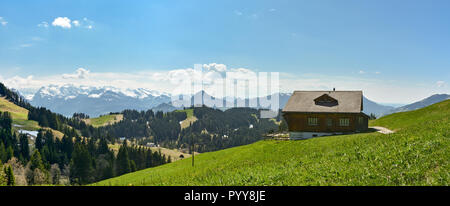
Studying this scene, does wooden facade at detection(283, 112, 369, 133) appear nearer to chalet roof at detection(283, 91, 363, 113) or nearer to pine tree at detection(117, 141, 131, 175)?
chalet roof at detection(283, 91, 363, 113)

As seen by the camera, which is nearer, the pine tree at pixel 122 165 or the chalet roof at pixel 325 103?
the chalet roof at pixel 325 103

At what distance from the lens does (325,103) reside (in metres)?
53.2

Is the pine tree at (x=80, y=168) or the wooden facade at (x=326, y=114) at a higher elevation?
the wooden facade at (x=326, y=114)

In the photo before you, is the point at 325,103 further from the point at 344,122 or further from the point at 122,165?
the point at 122,165

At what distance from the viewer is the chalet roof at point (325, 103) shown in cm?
5066

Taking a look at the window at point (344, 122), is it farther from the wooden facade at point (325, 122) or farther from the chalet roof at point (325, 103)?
the chalet roof at point (325, 103)

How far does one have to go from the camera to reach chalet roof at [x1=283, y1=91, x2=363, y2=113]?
166 ft

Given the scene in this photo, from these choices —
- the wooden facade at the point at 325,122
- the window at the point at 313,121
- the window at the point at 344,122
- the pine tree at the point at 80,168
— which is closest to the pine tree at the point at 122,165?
the pine tree at the point at 80,168

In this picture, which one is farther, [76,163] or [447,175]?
[76,163]

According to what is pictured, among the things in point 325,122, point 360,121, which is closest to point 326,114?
point 325,122

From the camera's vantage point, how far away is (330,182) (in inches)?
550
